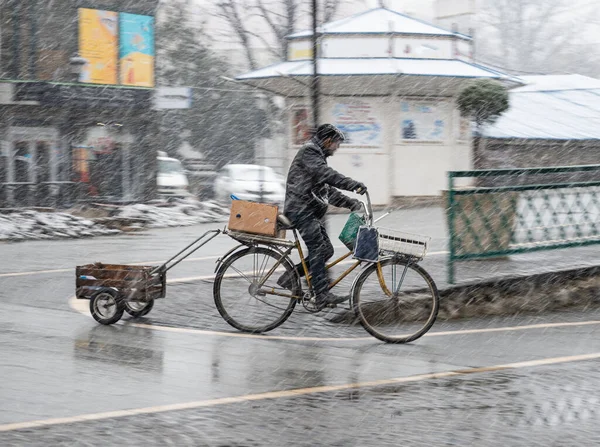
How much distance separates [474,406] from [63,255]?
11.0m

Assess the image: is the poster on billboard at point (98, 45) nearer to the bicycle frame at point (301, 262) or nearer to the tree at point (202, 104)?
the tree at point (202, 104)

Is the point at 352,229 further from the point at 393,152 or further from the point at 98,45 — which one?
the point at 98,45

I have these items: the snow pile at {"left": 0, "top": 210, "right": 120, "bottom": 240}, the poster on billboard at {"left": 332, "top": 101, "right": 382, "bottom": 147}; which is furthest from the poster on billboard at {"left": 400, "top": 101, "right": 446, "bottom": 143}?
the snow pile at {"left": 0, "top": 210, "right": 120, "bottom": 240}

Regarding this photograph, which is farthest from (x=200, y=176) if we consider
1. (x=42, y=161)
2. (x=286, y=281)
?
(x=286, y=281)

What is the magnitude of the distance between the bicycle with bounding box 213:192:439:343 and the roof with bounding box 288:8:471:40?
17.2m

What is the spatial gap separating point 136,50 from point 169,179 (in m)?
4.56

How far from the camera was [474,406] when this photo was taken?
6.07 meters

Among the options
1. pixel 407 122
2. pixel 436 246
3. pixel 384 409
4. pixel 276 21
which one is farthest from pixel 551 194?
pixel 276 21

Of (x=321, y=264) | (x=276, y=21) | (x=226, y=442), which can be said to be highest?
(x=276, y=21)

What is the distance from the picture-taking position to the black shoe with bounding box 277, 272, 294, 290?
8.77 meters

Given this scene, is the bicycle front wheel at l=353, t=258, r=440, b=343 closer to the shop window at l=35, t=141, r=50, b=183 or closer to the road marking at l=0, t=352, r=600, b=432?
the road marking at l=0, t=352, r=600, b=432

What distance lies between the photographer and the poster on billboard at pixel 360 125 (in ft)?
83.7

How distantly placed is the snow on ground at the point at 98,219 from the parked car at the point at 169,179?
22.1 ft

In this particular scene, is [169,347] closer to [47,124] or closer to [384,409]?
[384,409]
